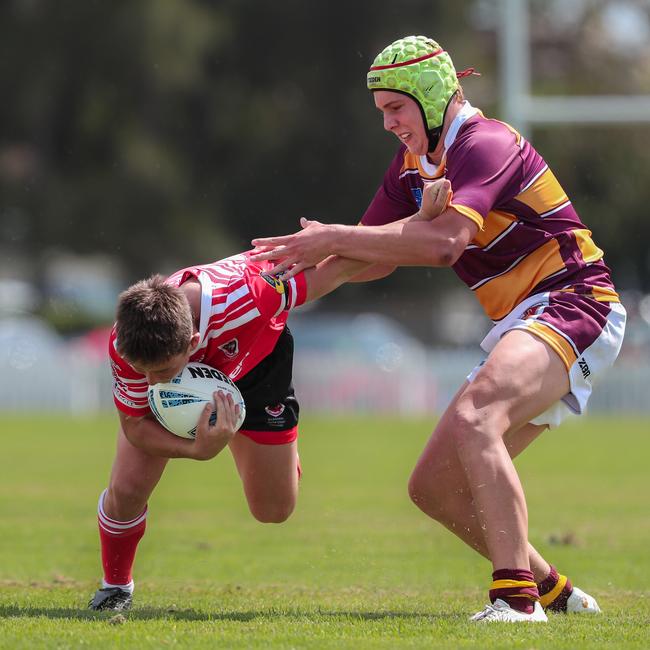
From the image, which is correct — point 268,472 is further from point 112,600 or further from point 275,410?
point 112,600

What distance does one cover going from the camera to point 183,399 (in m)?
5.69

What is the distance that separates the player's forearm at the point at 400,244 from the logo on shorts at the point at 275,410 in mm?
1154

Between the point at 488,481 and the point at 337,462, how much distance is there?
10026mm

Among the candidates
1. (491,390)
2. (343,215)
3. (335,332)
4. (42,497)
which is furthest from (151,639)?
(343,215)

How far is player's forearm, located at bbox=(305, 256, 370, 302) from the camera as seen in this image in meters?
6.20

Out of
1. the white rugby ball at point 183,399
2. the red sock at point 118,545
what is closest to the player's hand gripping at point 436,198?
the white rugby ball at point 183,399

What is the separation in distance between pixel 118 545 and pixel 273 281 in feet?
4.98

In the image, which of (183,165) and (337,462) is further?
(183,165)

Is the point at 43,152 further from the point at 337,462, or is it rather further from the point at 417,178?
the point at 417,178

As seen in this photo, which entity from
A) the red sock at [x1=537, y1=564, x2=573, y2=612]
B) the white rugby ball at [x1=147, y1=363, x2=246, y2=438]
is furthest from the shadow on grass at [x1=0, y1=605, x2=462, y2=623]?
the white rugby ball at [x1=147, y1=363, x2=246, y2=438]

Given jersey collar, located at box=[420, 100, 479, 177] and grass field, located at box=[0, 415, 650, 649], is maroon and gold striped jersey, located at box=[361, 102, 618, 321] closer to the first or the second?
jersey collar, located at box=[420, 100, 479, 177]

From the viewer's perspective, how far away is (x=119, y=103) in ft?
131


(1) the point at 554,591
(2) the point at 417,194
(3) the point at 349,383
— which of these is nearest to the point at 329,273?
(2) the point at 417,194

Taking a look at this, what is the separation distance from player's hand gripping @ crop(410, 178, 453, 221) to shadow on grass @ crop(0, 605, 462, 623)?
5.87 feet
